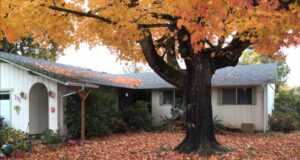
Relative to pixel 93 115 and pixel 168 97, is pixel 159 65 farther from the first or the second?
pixel 168 97

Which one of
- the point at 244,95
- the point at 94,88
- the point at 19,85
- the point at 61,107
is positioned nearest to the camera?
the point at 61,107

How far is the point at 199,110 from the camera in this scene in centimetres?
1151

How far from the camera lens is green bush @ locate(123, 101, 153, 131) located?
67.1 ft

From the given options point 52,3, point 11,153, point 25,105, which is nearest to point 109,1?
point 52,3

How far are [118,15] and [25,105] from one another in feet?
29.5

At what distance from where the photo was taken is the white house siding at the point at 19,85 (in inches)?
642

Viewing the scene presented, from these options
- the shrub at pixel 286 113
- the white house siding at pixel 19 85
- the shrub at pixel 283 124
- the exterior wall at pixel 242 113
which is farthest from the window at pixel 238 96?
the white house siding at pixel 19 85

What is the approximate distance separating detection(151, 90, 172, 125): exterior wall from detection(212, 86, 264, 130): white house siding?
2.91 metres

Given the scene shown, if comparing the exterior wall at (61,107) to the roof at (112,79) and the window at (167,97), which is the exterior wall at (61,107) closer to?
the roof at (112,79)

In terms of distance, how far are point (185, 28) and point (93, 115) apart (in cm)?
792

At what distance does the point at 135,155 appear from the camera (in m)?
11.3

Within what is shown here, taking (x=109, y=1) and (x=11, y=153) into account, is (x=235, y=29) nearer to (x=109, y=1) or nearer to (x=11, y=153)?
(x=109, y=1)

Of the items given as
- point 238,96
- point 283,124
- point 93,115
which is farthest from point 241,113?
point 93,115

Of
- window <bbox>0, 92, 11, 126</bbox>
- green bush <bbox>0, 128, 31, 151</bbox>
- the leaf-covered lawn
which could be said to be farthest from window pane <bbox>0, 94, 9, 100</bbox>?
the leaf-covered lawn
